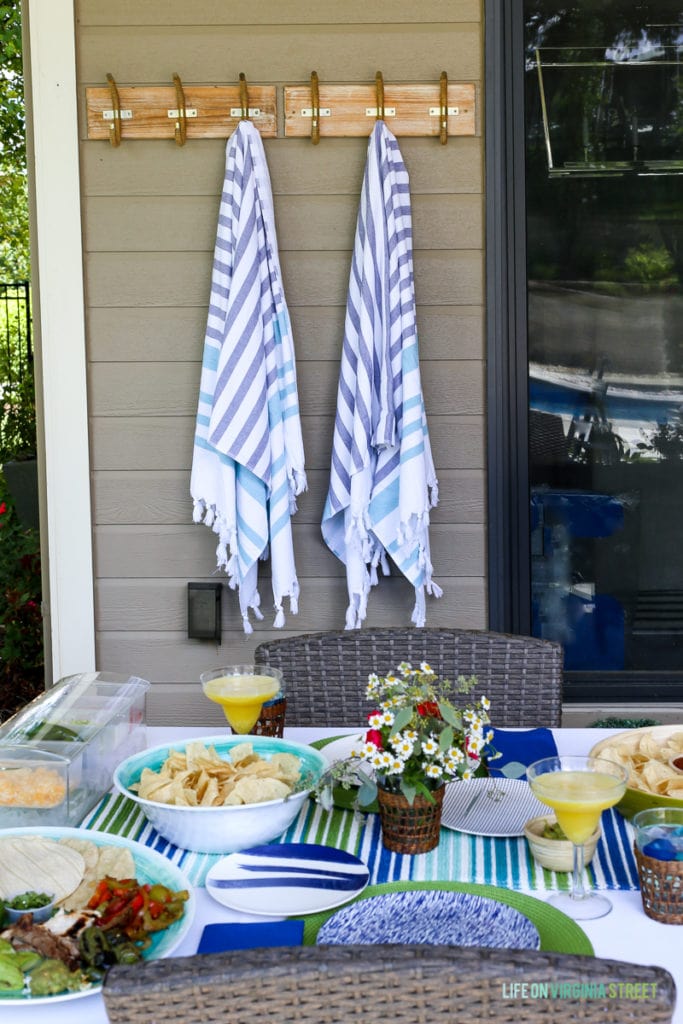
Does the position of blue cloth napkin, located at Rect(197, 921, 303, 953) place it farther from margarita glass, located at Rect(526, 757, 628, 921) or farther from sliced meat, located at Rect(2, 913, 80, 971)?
margarita glass, located at Rect(526, 757, 628, 921)

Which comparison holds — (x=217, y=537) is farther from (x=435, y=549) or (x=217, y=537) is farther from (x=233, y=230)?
(x=233, y=230)

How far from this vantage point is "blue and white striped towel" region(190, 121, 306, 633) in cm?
249

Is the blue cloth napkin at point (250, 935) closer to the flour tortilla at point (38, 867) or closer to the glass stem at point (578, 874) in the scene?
the flour tortilla at point (38, 867)

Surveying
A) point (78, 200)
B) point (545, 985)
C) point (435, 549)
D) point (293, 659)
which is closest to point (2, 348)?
point (78, 200)

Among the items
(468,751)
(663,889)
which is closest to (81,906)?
(468,751)

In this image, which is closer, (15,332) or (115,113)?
(115,113)

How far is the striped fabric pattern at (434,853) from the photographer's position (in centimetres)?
118

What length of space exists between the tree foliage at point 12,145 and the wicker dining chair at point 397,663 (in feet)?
8.76

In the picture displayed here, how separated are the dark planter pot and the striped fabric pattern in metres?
3.23

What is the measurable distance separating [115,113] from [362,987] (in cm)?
230

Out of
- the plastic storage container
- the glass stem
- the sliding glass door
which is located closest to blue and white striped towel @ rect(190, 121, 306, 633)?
the sliding glass door

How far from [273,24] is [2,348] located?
3.60 metres

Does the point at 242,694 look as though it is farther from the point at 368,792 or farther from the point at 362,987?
the point at 362,987

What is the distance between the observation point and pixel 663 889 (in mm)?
1073
